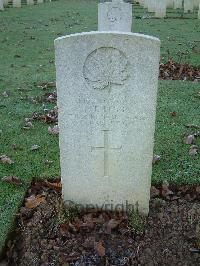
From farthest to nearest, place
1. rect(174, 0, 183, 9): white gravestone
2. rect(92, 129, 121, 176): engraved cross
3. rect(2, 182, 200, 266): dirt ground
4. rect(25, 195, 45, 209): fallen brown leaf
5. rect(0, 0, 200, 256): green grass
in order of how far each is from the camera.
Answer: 1. rect(174, 0, 183, 9): white gravestone
2. rect(0, 0, 200, 256): green grass
3. rect(25, 195, 45, 209): fallen brown leaf
4. rect(92, 129, 121, 176): engraved cross
5. rect(2, 182, 200, 266): dirt ground

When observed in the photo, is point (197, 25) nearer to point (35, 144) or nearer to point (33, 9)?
point (33, 9)

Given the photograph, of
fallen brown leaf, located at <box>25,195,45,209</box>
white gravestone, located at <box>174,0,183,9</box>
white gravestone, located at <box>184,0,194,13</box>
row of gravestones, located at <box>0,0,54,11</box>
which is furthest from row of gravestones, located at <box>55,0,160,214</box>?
white gravestone, located at <box>174,0,183,9</box>

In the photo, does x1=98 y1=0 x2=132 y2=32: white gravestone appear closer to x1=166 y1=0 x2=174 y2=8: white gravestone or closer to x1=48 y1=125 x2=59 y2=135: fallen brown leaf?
x1=48 y1=125 x2=59 y2=135: fallen brown leaf

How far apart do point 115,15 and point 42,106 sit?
157 inches

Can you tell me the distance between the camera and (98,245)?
338cm

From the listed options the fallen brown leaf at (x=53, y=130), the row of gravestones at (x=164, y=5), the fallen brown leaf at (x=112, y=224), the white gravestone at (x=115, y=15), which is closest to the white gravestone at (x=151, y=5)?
the row of gravestones at (x=164, y=5)

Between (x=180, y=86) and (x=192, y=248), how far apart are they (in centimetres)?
479

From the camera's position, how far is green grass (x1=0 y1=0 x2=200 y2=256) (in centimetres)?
454

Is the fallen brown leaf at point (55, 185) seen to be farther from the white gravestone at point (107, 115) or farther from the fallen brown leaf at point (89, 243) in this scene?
the fallen brown leaf at point (89, 243)

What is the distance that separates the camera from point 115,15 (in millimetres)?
9570

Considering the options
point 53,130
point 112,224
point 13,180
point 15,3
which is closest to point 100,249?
point 112,224

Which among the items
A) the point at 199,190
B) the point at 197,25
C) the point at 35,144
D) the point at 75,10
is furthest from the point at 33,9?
the point at 199,190

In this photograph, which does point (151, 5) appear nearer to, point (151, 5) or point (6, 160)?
point (151, 5)

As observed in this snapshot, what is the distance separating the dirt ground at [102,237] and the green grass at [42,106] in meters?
0.21
